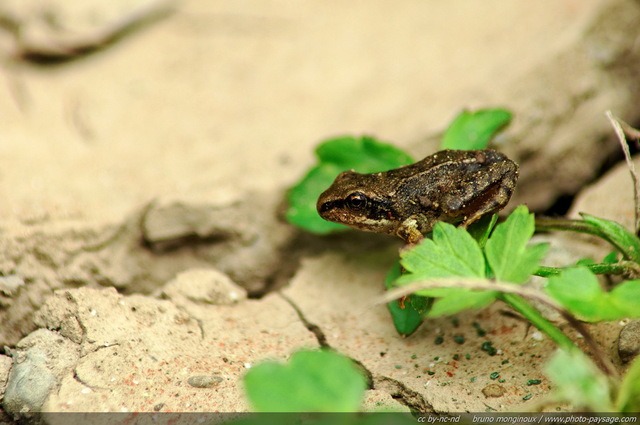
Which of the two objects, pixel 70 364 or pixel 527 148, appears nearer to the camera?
pixel 70 364

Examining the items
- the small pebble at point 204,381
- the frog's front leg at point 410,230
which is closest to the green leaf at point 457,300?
the frog's front leg at point 410,230

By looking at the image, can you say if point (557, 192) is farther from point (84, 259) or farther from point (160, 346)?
point (84, 259)

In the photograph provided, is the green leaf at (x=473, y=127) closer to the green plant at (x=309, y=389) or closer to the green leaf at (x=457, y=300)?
the green leaf at (x=457, y=300)

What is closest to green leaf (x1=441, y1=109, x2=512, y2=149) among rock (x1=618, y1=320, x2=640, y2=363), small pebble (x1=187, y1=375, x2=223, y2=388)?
rock (x1=618, y1=320, x2=640, y2=363)

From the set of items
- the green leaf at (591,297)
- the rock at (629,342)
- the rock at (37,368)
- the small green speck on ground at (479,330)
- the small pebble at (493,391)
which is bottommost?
the rock at (37,368)

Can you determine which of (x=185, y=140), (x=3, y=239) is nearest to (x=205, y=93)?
(x=185, y=140)

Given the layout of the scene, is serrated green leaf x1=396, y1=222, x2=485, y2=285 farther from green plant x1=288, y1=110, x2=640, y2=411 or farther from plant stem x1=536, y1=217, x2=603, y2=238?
plant stem x1=536, y1=217, x2=603, y2=238
